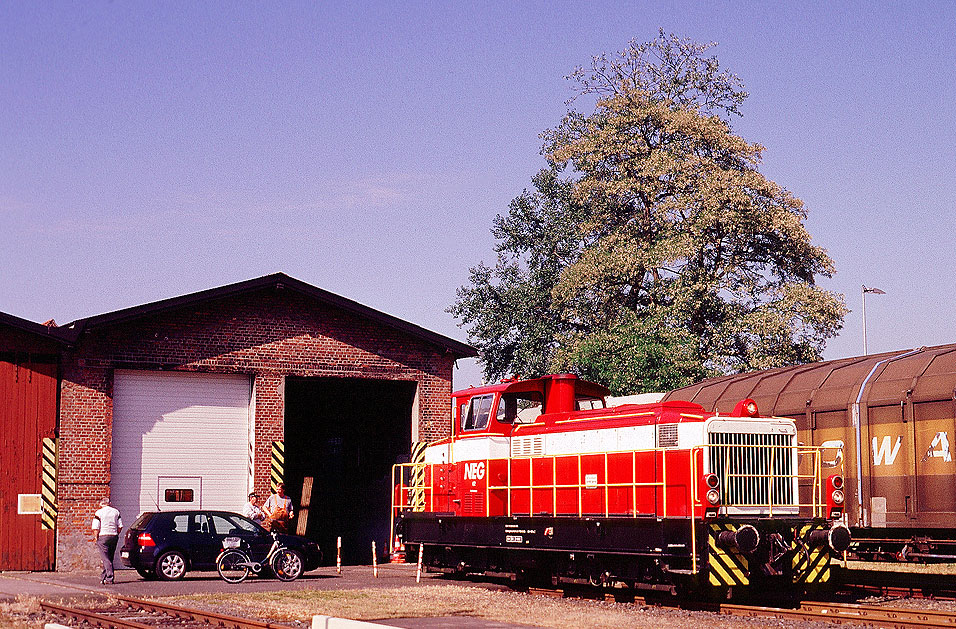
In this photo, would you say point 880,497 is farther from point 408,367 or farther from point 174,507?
point 174,507

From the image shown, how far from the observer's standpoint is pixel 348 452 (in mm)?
32156

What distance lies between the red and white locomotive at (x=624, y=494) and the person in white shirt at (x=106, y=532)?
5.97 m

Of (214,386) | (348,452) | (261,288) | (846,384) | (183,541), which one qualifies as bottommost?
(183,541)

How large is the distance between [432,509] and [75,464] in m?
8.26

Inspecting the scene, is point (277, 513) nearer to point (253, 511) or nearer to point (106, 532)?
point (253, 511)

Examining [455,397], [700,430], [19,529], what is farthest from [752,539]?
[19,529]

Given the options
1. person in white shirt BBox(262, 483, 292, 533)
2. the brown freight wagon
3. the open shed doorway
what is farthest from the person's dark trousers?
the brown freight wagon

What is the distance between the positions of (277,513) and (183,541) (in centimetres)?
304

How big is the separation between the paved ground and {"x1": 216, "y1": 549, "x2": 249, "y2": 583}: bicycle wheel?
0.16 metres

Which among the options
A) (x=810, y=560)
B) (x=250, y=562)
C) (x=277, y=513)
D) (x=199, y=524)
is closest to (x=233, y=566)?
(x=250, y=562)

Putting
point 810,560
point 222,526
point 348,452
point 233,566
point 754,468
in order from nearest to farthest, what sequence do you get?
point 810,560
point 754,468
point 233,566
point 222,526
point 348,452

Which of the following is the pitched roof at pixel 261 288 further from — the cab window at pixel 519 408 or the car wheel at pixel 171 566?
the cab window at pixel 519 408

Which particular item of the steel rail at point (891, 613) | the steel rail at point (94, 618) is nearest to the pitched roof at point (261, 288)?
the steel rail at point (94, 618)

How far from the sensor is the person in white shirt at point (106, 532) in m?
21.9
